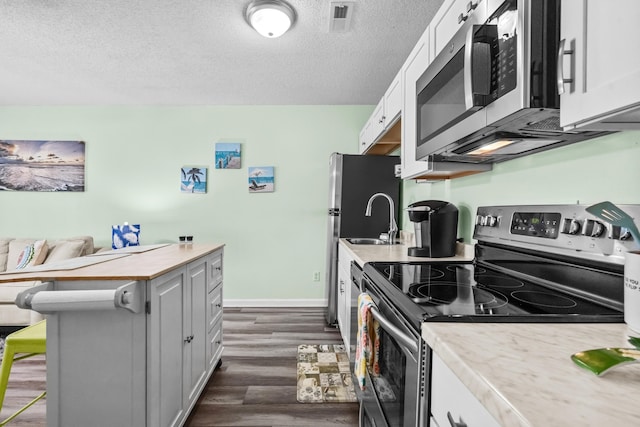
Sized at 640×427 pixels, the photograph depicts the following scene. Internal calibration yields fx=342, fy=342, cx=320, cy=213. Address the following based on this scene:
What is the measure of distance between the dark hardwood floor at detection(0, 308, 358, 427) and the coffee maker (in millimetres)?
1015

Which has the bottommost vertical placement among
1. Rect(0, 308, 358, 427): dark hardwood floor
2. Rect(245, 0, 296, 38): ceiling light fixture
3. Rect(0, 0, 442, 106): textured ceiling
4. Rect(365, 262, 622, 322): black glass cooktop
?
Rect(0, 308, 358, 427): dark hardwood floor

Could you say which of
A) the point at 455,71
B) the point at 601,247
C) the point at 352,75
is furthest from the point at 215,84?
the point at 601,247

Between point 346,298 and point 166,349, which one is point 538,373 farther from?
point 346,298

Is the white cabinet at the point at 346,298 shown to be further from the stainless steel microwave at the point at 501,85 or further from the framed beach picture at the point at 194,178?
the framed beach picture at the point at 194,178

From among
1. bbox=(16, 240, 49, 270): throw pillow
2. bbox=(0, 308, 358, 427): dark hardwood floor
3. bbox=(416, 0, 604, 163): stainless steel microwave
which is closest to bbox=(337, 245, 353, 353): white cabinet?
bbox=(0, 308, 358, 427): dark hardwood floor

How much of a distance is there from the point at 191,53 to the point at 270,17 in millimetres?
942

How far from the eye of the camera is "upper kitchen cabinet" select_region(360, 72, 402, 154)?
230 centimetres

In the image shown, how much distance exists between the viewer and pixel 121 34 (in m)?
2.41

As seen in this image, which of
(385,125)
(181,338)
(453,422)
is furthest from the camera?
(385,125)

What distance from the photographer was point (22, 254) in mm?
3402

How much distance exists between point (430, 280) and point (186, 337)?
4.12 feet

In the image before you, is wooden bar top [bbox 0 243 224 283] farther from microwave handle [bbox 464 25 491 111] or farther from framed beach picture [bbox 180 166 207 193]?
framed beach picture [bbox 180 166 207 193]

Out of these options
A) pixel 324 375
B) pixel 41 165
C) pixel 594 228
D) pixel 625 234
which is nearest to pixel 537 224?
pixel 594 228

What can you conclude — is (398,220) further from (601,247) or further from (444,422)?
(444,422)
